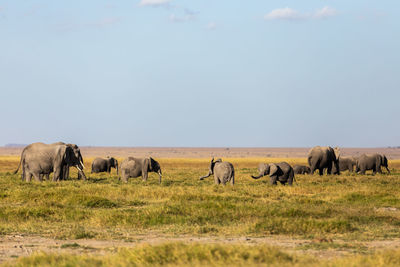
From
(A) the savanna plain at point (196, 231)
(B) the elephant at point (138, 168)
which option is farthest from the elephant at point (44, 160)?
(A) the savanna plain at point (196, 231)

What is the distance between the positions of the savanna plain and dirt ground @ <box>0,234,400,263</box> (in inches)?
0.7

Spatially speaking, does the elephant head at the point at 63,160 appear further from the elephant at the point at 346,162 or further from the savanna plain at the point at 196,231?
the elephant at the point at 346,162

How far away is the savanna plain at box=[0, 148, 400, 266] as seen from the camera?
960cm

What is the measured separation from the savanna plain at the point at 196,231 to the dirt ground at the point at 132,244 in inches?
0.7

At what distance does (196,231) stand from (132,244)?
84.6 inches

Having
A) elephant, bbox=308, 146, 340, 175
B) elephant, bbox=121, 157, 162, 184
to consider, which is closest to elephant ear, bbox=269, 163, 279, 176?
elephant, bbox=121, 157, 162, 184

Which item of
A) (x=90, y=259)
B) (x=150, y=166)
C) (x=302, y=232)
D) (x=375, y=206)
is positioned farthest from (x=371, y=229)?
(x=150, y=166)

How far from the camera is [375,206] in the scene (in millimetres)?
20391

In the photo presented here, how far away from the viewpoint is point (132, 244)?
1243cm

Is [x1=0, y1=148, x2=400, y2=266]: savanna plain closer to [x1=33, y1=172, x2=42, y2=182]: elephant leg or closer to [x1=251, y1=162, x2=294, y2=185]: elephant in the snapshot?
[x1=251, y1=162, x2=294, y2=185]: elephant

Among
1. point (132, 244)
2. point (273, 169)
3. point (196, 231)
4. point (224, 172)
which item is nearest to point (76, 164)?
point (224, 172)

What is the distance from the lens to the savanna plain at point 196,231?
31.5 feet

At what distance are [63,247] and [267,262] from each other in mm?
4393

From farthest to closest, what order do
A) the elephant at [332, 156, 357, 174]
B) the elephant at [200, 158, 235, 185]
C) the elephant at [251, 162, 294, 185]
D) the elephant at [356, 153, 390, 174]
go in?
the elephant at [332, 156, 357, 174], the elephant at [356, 153, 390, 174], the elephant at [251, 162, 294, 185], the elephant at [200, 158, 235, 185]
